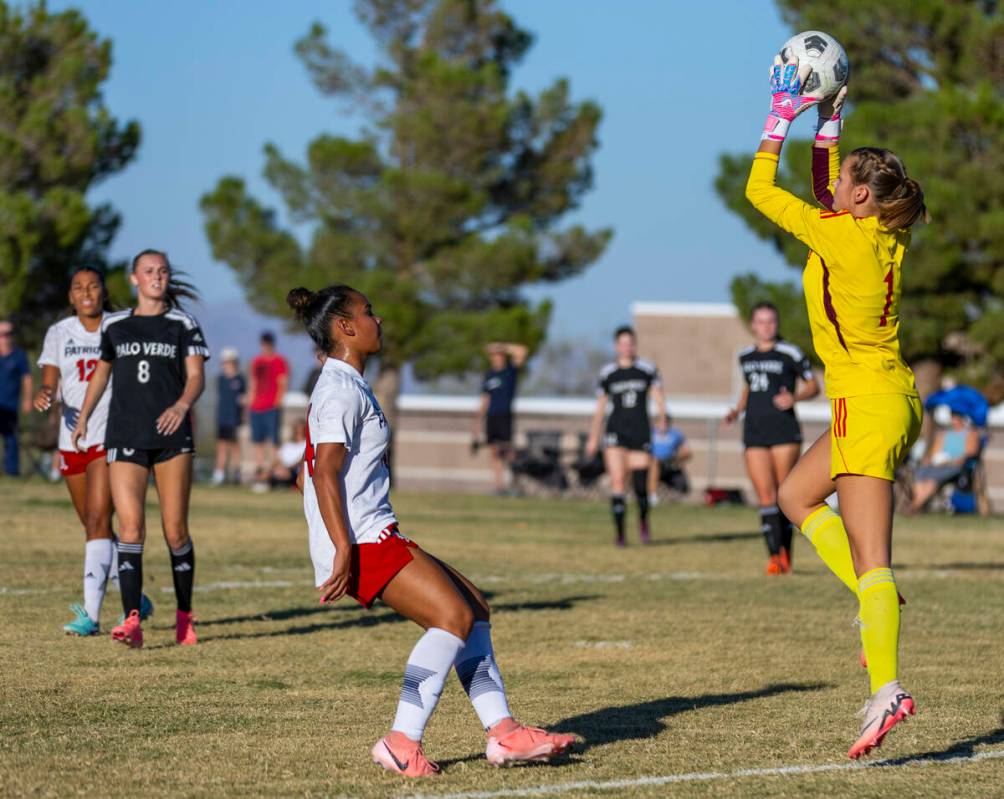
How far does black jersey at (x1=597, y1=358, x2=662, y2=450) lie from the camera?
626 inches

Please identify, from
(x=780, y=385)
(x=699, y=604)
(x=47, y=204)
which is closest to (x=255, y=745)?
(x=699, y=604)

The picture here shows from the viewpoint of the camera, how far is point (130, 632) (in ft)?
26.7

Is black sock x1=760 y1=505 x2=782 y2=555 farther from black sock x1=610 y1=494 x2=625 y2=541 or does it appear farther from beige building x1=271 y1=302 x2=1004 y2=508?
beige building x1=271 y1=302 x2=1004 y2=508

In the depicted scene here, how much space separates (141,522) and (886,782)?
4.55 m

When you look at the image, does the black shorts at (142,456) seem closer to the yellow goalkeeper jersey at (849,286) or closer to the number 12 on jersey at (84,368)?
the number 12 on jersey at (84,368)

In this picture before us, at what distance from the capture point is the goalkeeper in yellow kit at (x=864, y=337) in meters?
5.82

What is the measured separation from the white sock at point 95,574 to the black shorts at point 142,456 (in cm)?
59

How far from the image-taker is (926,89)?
30.2 meters

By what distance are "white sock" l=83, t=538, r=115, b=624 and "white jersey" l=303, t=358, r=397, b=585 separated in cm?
353

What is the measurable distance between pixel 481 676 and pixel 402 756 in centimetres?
39

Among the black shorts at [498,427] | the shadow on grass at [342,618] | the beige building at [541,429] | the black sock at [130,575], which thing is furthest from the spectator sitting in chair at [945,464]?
the black sock at [130,575]

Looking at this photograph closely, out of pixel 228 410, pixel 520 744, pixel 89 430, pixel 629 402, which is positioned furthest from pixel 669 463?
pixel 520 744

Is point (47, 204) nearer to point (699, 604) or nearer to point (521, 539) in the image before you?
point (521, 539)

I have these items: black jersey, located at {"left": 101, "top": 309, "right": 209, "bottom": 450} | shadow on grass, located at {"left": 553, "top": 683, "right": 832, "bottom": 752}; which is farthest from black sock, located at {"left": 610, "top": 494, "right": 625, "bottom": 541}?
shadow on grass, located at {"left": 553, "top": 683, "right": 832, "bottom": 752}
